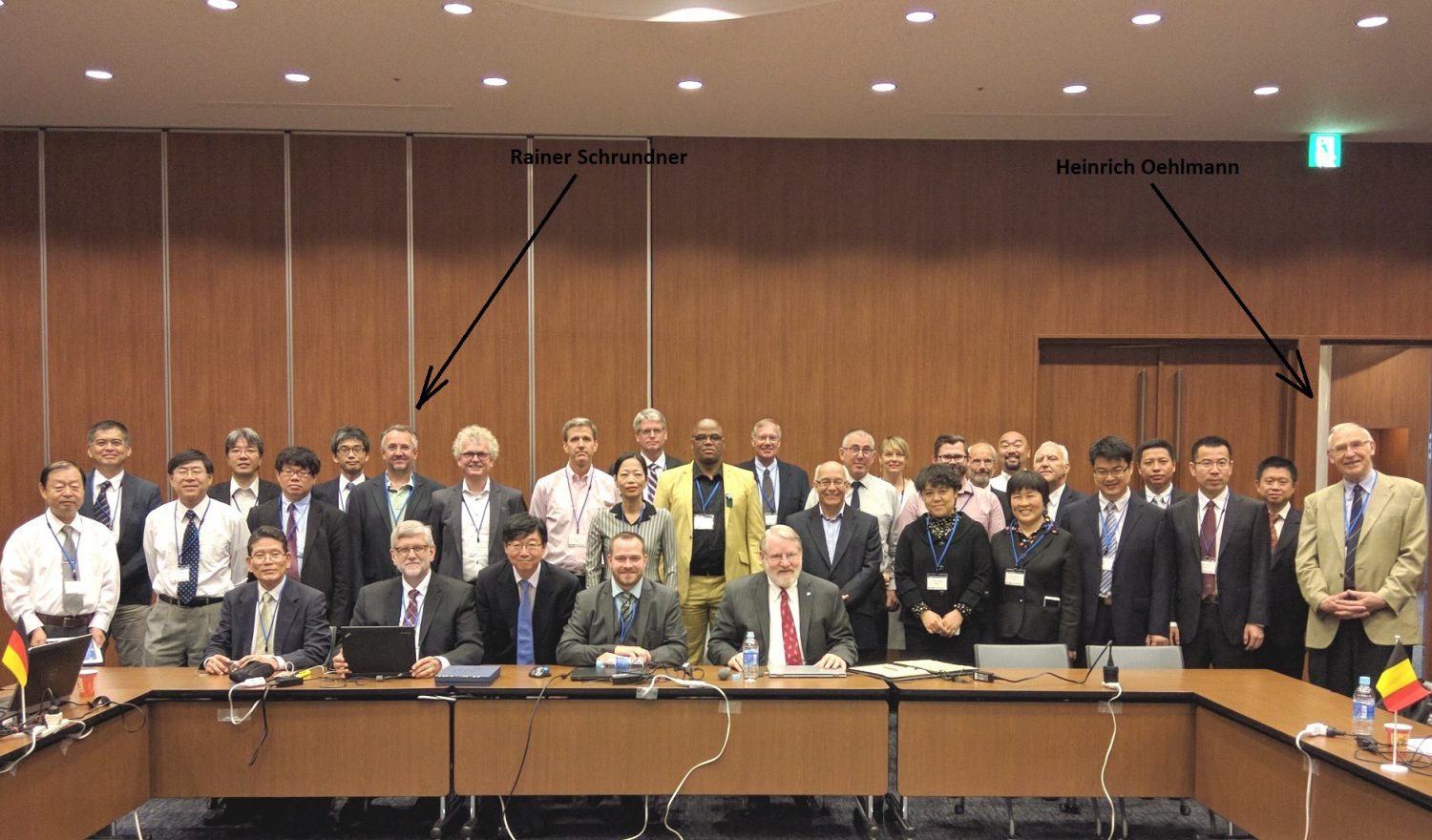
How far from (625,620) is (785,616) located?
71 centimetres

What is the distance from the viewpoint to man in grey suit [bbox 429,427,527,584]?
5.51m

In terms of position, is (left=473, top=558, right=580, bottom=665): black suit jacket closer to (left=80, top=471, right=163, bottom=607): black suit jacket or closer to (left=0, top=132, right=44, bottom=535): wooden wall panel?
(left=80, top=471, right=163, bottom=607): black suit jacket

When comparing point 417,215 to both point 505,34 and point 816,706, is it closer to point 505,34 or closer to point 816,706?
point 505,34

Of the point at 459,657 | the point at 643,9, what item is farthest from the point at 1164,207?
the point at 459,657

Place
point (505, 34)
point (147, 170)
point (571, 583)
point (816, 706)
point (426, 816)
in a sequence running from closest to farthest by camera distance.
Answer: point (816, 706) < point (426, 816) < point (571, 583) < point (505, 34) < point (147, 170)

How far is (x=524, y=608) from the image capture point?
4965mm

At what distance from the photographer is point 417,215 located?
7.52 m

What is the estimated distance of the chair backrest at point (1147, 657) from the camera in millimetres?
4855

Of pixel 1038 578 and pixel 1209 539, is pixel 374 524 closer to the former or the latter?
pixel 1038 578

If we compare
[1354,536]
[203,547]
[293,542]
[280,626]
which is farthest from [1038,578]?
[203,547]

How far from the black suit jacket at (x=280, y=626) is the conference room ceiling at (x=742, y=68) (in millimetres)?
2759

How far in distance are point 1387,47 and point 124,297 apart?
25.8ft

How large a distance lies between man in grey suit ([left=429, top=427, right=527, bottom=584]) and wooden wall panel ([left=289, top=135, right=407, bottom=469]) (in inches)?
85.1

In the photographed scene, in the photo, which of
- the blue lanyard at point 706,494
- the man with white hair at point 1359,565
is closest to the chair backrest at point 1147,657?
the man with white hair at point 1359,565
